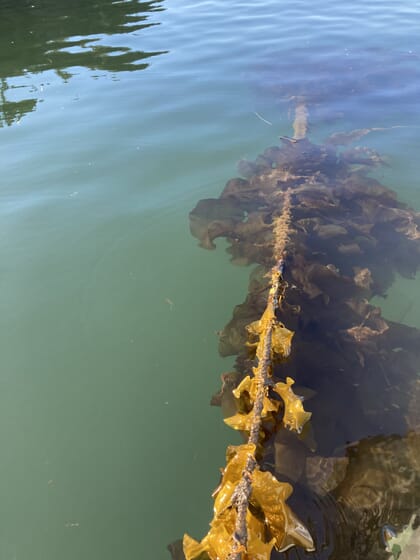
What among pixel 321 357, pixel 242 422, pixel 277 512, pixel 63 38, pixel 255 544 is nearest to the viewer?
pixel 255 544

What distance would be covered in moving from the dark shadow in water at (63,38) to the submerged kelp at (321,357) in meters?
4.20

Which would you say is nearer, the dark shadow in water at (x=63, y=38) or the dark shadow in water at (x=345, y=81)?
the dark shadow in water at (x=345, y=81)

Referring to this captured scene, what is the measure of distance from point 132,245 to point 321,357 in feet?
6.55

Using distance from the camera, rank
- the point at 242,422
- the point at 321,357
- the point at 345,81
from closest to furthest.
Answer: the point at 242,422 < the point at 321,357 < the point at 345,81

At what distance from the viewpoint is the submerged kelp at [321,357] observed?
1895mm

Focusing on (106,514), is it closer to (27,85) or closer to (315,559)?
(315,559)

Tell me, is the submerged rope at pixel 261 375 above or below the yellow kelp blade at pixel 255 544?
above

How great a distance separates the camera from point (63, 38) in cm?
877

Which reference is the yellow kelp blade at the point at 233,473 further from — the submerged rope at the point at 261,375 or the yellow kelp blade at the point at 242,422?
the yellow kelp blade at the point at 242,422

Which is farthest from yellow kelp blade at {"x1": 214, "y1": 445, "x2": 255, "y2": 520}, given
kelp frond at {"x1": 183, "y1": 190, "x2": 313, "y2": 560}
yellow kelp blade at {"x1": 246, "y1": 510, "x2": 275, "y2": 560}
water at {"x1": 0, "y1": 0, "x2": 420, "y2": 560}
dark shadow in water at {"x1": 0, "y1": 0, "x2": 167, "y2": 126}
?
dark shadow in water at {"x1": 0, "y1": 0, "x2": 167, "y2": 126}

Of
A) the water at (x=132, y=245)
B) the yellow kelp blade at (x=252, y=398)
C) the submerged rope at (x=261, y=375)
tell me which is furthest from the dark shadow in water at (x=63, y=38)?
the yellow kelp blade at (x=252, y=398)

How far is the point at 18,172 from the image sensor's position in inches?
191

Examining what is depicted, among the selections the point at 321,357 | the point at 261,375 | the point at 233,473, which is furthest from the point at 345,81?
the point at 233,473

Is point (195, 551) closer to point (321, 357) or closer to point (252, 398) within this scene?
point (252, 398)
